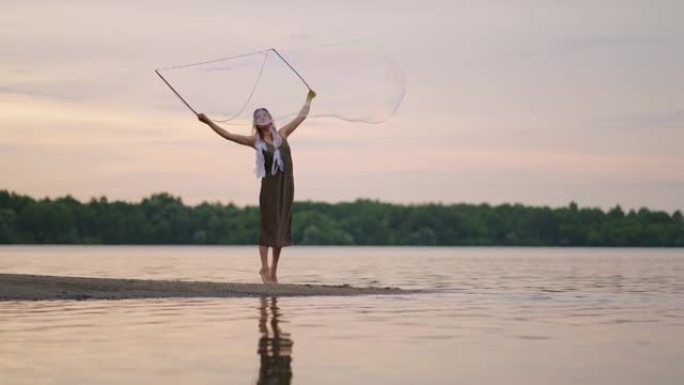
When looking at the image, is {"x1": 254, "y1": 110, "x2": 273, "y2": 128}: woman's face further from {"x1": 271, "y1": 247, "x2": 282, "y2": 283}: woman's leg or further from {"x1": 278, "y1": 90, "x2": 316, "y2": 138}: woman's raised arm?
{"x1": 271, "y1": 247, "x2": 282, "y2": 283}: woman's leg

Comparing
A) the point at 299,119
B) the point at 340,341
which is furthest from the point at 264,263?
the point at 340,341

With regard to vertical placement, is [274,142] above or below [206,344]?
above

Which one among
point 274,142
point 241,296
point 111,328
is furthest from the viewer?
point 274,142

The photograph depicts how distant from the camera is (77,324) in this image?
13.1 m

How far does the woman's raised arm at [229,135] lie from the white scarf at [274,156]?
0.28ft

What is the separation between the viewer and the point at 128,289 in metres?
18.3

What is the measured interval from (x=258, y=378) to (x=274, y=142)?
34.2 ft

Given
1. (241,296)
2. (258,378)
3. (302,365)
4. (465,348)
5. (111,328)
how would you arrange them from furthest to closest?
1. (241,296)
2. (111,328)
3. (465,348)
4. (302,365)
5. (258,378)

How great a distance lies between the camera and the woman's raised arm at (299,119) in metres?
19.5

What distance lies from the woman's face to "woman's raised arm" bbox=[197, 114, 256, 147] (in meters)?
0.27

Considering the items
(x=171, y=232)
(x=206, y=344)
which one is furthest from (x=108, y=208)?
(x=206, y=344)

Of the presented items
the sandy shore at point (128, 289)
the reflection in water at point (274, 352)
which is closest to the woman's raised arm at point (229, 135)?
the sandy shore at point (128, 289)

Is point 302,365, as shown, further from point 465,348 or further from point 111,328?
point 111,328

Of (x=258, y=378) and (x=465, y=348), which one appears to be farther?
(x=465, y=348)
